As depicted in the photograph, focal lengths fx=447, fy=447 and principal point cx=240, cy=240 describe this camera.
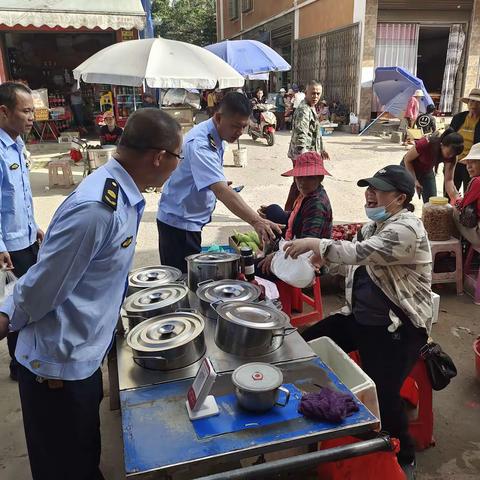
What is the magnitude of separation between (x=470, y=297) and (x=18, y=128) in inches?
169

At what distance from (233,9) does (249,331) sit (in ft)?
94.9

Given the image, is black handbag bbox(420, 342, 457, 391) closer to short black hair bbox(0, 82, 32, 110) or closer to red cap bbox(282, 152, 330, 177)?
red cap bbox(282, 152, 330, 177)

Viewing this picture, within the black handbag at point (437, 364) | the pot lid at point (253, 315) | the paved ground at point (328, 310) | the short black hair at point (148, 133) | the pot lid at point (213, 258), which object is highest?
the short black hair at point (148, 133)

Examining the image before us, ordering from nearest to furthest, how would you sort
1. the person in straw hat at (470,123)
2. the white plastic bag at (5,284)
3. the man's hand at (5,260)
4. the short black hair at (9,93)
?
the white plastic bag at (5,284)
the man's hand at (5,260)
the short black hair at (9,93)
the person in straw hat at (470,123)

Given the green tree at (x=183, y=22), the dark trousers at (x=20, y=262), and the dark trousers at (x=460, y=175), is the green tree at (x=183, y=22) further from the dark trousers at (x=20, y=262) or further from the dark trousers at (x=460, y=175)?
the dark trousers at (x=20, y=262)

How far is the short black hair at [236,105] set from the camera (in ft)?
9.89

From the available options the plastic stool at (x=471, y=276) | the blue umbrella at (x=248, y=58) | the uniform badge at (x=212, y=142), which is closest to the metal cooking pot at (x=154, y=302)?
the uniform badge at (x=212, y=142)

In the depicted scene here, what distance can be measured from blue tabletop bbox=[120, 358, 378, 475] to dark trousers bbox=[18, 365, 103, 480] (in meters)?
0.18

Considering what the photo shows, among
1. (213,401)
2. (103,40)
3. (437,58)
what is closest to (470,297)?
(213,401)

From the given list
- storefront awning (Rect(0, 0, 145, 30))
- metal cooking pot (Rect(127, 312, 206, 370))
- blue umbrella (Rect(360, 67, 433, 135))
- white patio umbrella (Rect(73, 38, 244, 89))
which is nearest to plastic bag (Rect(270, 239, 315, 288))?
metal cooking pot (Rect(127, 312, 206, 370))

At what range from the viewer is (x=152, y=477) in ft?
4.63

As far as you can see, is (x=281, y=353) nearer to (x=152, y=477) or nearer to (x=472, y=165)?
(x=152, y=477)

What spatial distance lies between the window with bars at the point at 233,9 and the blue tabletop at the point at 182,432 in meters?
28.6

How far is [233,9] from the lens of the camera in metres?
27.0
